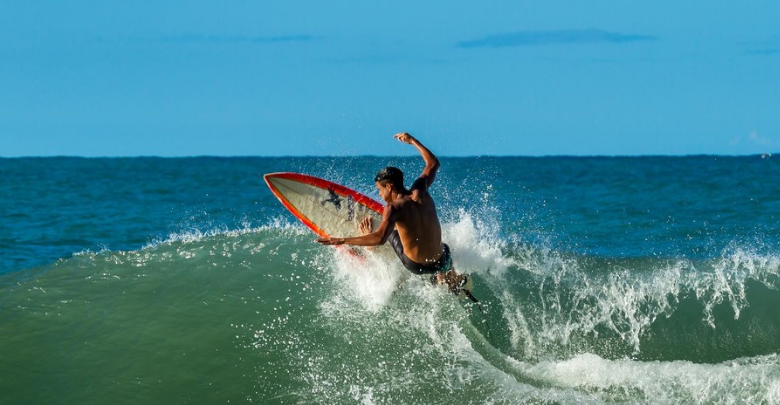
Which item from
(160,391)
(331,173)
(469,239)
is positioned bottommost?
(160,391)

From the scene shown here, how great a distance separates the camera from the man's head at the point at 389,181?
6.54 metres

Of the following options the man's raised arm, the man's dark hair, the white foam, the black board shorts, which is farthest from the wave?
the man's dark hair

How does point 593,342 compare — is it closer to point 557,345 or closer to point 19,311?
point 557,345

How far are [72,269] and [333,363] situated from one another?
3.97 metres

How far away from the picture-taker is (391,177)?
6.54 metres

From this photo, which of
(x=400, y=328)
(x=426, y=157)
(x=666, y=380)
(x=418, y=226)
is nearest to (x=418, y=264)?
(x=418, y=226)

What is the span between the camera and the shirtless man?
21.0ft

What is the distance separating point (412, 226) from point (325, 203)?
1.92m

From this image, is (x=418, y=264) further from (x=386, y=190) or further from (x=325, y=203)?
(x=325, y=203)

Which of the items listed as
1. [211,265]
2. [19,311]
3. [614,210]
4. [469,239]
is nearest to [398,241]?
[469,239]

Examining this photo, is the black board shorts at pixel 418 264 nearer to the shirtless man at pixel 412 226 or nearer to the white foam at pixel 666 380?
the shirtless man at pixel 412 226

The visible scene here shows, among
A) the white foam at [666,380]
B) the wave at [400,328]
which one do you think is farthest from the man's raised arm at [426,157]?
the white foam at [666,380]

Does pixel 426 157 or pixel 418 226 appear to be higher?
pixel 426 157

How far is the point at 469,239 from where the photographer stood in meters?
7.90
